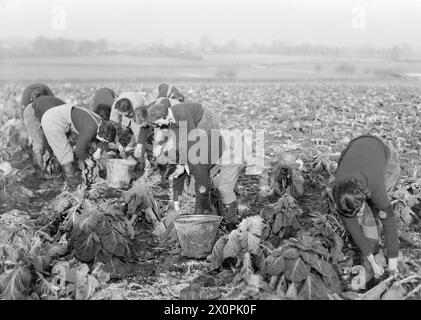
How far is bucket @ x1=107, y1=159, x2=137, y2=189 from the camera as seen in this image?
19.2 ft

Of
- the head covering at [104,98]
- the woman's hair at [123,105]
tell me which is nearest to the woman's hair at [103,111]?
the woman's hair at [123,105]

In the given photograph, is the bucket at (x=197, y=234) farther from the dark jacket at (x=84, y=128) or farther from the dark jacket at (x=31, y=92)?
the dark jacket at (x=31, y=92)

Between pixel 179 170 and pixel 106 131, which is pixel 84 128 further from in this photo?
pixel 179 170

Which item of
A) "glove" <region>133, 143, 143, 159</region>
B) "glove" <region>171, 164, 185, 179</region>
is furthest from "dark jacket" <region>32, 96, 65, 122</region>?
"glove" <region>171, 164, 185, 179</region>

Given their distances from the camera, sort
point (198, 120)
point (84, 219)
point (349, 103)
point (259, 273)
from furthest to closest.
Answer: point (349, 103), point (198, 120), point (84, 219), point (259, 273)

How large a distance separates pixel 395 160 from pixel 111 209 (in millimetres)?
2268

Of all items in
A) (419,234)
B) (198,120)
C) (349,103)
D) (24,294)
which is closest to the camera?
(24,294)

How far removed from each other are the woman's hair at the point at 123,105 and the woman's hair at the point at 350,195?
335 centimetres

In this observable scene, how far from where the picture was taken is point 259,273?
3.63 metres

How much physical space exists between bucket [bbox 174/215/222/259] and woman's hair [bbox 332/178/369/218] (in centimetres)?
125

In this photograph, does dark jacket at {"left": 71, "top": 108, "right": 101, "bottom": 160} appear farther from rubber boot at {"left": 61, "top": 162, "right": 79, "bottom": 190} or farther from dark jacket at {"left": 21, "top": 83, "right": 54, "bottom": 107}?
dark jacket at {"left": 21, "top": 83, "right": 54, "bottom": 107}
